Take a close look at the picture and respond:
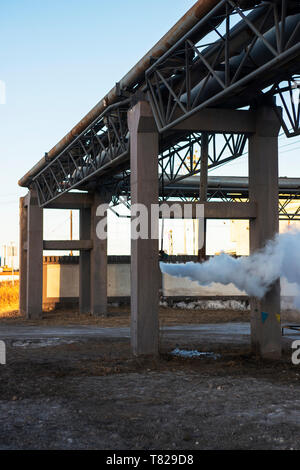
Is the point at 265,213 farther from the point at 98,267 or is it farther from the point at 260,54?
the point at 98,267

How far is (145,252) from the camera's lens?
16.2 m

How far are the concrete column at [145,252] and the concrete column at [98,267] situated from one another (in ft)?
53.2

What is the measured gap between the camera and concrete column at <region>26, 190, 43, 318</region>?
107 feet

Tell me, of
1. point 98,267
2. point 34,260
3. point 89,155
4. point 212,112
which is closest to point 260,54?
point 212,112

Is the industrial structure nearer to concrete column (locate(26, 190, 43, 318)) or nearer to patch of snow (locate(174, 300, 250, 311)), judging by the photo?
concrete column (locate(26, 190, 43, 318))

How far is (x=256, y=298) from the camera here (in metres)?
16.4

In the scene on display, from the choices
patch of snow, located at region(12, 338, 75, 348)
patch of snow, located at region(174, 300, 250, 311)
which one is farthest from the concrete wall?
patch of snow, located at region(12, 338, 75, 348)

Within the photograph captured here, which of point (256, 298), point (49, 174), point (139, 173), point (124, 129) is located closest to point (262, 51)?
point (139, 173)

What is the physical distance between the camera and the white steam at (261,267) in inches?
608

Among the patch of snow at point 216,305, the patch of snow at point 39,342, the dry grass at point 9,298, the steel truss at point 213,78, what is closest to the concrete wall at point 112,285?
the patch of snow at point 216,305

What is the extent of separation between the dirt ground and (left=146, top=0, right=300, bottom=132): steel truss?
21.5 ft

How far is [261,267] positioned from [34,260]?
1984 centimetres

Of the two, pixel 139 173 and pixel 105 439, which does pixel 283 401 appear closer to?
pixel 105 439

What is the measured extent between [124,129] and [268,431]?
561 inches
